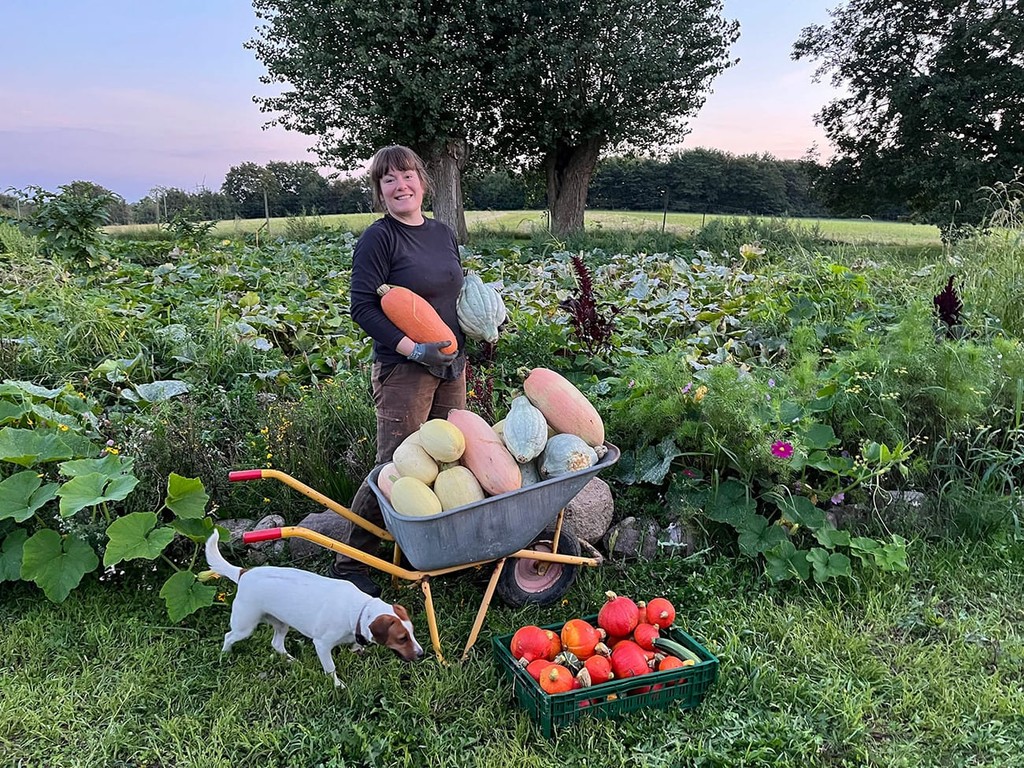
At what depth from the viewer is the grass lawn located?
1.98 m

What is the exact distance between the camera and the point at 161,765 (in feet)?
6.42

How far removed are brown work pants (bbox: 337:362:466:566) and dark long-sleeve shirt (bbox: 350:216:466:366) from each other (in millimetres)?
72

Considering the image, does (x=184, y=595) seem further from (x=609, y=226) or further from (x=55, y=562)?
(x=609, y=226)

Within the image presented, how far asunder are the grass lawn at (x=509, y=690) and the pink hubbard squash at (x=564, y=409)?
76cm

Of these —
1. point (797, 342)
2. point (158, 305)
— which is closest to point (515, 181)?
point (158, 305)

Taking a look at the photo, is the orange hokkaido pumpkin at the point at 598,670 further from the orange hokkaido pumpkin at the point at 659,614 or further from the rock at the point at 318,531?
the rock at the point at 318,531

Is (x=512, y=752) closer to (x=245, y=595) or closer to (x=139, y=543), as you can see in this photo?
(x=245, y=595)

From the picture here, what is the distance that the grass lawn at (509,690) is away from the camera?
1.98 meters

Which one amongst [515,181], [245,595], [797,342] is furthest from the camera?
[515,181]

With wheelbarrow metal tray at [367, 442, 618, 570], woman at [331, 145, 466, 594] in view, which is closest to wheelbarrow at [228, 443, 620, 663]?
wheelbarrow metal tray at [367, 442, 618, 570]

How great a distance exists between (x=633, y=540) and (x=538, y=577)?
1.79 feet

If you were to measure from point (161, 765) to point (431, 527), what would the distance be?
1.01 m

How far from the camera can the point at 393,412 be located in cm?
259

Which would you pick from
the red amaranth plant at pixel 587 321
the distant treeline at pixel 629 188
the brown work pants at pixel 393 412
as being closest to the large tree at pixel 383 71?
the distant treeline at pixel 629 188
